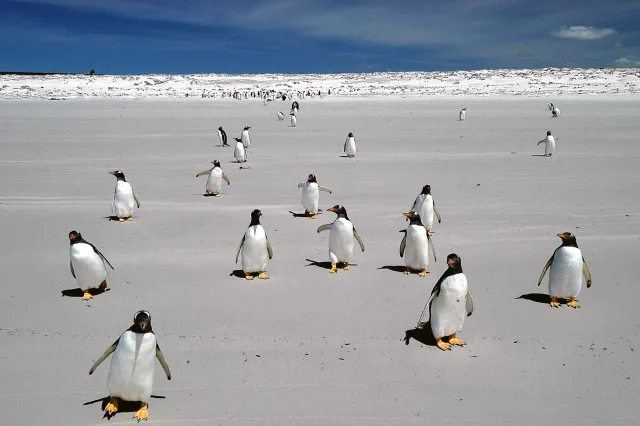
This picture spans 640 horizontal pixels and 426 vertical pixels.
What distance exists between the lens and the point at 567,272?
16.0 feet

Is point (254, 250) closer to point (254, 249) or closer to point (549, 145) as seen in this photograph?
point (254, 249)

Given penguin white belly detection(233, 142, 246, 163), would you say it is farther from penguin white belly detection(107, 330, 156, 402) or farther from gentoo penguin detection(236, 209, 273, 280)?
penguin white belly detection(107, 330, 156, 402)

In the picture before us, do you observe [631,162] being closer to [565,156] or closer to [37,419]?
[565,156]

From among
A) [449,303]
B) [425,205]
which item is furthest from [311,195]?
[449,303]

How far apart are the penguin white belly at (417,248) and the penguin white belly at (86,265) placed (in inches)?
127

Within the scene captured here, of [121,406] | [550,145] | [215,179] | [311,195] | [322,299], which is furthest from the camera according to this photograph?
[550,145]

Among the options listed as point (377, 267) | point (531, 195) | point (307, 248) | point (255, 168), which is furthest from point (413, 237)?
point (255, 168)

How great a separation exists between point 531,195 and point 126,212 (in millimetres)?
7426

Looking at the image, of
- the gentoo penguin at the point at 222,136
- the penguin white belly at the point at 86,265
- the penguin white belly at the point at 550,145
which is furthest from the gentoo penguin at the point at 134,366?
the gentoo penguin at the point at 222,136

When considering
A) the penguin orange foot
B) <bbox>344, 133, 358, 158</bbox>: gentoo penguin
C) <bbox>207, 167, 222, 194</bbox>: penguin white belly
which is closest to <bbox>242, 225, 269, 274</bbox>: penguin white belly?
the penguin orange foot

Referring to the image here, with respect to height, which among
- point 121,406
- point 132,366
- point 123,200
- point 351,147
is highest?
point 351,147

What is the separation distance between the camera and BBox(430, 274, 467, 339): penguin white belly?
13.6 feet

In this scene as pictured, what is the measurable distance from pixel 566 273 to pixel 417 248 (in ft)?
4.98

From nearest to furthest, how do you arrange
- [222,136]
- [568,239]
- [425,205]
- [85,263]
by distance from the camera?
[568,239] < [85,263] < [425,205] < [222,136]
